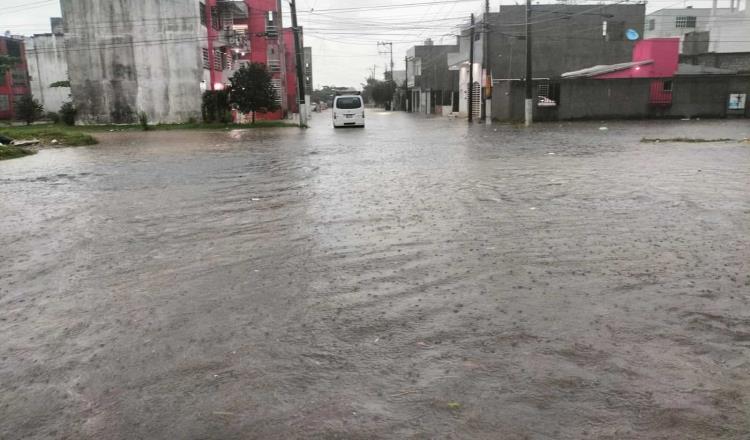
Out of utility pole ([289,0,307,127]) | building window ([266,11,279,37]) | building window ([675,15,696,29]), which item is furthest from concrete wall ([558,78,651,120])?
building window ([675,15,696,29])

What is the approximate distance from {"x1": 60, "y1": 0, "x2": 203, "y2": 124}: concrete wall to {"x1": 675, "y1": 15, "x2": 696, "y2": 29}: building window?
56859mm

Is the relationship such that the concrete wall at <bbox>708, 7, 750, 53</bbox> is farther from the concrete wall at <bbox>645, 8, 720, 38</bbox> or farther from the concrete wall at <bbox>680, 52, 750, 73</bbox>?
the concrete wall at <bbox>645, 8, 720, 38</bbox>

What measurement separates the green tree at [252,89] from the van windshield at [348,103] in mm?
5177

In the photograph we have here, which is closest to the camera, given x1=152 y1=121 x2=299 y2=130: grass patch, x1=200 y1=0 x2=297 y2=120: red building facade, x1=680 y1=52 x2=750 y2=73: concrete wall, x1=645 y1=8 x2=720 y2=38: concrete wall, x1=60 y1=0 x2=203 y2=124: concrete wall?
x1=152 y1=121 x2=299 y2=130: grass patch

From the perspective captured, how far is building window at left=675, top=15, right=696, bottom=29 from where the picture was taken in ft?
225

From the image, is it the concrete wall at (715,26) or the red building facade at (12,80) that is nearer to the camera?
the red building facade at (12,80)

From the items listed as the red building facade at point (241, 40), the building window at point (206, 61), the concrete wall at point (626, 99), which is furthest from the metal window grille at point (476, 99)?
the building window at point (206, 61)

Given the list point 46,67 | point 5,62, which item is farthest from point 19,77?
point 5,62

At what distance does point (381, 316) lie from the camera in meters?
4.67

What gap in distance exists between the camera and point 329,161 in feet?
55.0

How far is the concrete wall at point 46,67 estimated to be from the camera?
57.1 meters

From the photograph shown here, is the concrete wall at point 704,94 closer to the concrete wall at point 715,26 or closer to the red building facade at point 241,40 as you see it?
the concrete wall at point 715,26

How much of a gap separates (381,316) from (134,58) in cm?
4072

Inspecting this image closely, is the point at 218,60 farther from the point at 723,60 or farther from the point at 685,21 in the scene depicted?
the point at 685,21
